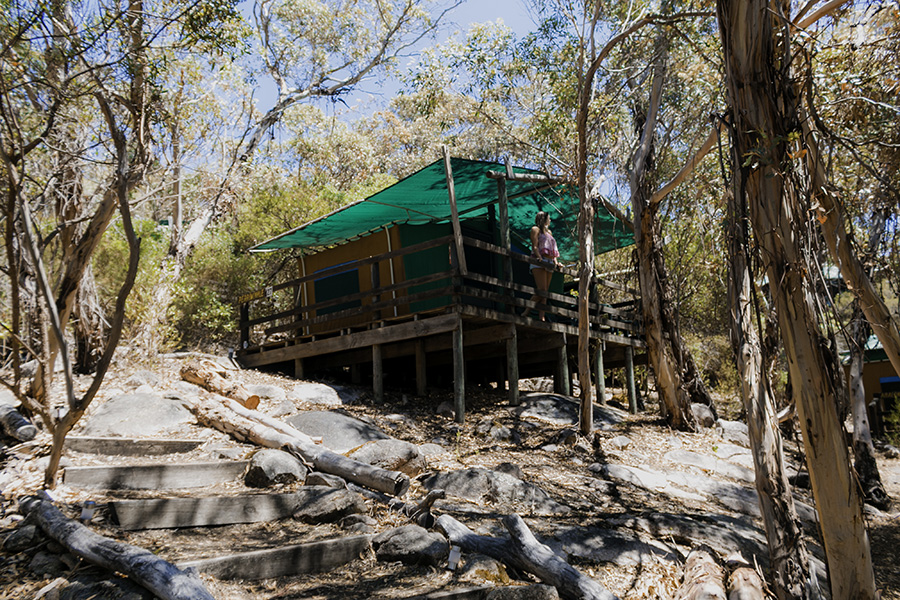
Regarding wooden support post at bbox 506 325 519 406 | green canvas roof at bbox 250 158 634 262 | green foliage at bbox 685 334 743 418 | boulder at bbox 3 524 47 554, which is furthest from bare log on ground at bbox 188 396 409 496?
green foliage at bbox 685 334 743 418

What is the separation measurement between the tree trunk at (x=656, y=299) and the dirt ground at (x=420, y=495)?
549 mm

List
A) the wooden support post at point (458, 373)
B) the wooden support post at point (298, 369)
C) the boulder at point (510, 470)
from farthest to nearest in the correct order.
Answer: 1. the wooden support post at point (298, 369)
2. the wooden support post at point (458, 373)
3. the boulder at point (510, 470)

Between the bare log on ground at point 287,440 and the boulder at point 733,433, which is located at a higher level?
the bare log on ground at point 287,440

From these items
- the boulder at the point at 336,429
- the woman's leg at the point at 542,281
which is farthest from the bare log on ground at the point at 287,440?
the woman's leg at the point at 542,281

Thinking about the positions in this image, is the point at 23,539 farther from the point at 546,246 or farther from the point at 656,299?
the point at 656,299

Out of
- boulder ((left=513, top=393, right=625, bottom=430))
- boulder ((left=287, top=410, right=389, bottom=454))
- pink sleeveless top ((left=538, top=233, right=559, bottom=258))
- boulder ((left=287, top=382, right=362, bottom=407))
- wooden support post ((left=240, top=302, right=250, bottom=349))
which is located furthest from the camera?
wooden support post ((left=240, top=302, right=250, bottom=349))

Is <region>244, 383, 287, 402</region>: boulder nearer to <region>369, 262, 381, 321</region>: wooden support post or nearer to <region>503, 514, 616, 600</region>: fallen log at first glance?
<region>369, 262, 381, 321</region>: wooden support post

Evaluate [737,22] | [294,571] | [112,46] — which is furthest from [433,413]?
[737,22]

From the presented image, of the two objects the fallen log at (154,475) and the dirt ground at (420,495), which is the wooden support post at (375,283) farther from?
the fallen log at (154,475)

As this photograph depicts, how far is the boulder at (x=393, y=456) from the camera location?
6.31 m

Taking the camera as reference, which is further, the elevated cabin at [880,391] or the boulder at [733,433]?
the elevated cabin at [880,391]

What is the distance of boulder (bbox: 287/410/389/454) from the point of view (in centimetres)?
752

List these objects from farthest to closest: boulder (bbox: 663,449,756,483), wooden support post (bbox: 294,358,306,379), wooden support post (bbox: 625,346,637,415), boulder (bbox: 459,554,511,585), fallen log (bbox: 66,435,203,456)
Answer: wooden support post (bbox: 625,346,637,415) < wooden support post (bbox: 294,358,306,379) < boulder (bbox: 663,449,756,483) < fallen log (bbox: 66,435,203,456) < boulder (bbox: 459,554,511,585)

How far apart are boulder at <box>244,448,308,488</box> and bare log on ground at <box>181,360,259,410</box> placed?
2520mm
